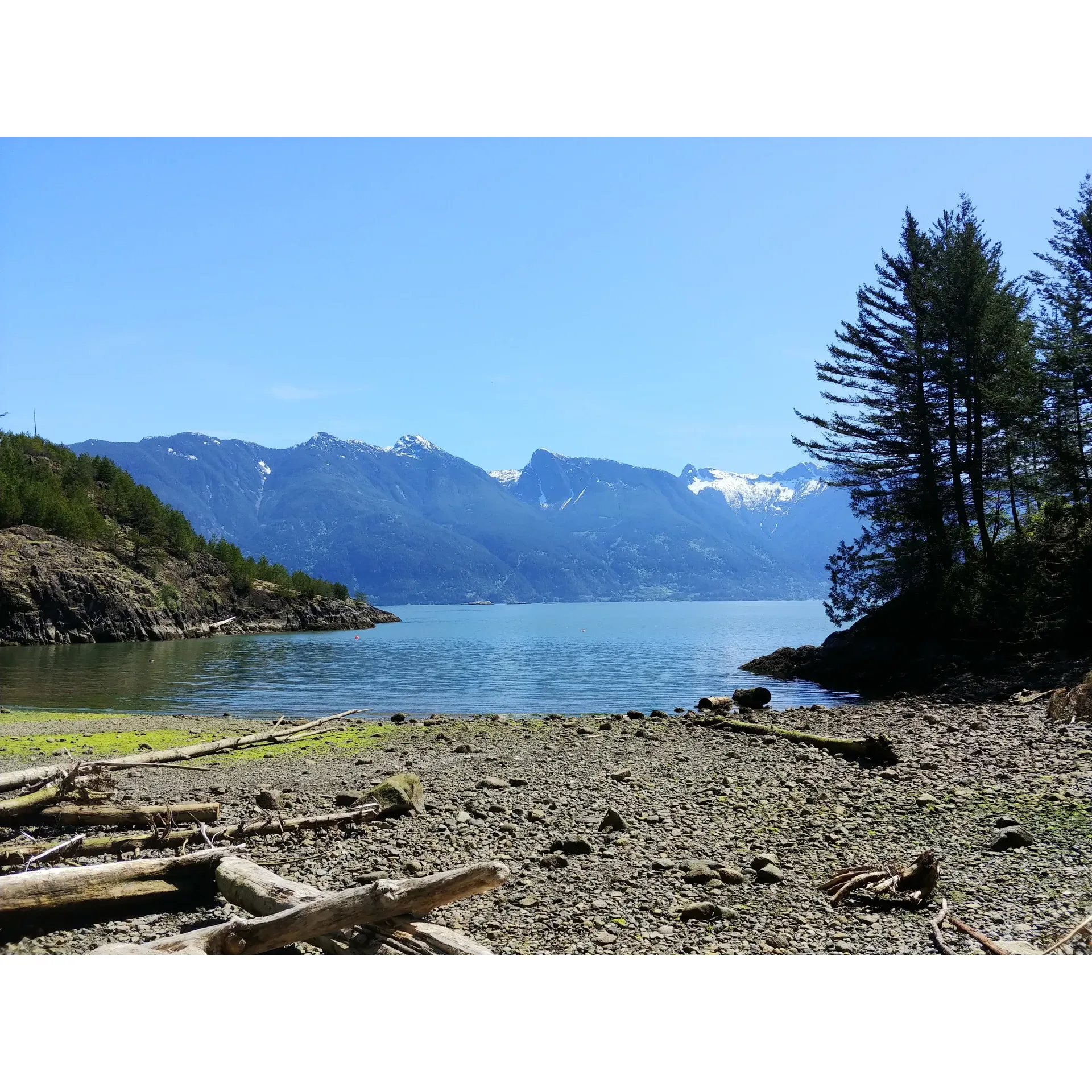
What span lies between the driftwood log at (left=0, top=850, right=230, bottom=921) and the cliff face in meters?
98.2

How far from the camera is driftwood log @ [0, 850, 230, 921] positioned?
21.2 feet

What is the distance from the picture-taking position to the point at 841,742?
1692 centimetres

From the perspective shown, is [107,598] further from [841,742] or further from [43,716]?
[841,742]

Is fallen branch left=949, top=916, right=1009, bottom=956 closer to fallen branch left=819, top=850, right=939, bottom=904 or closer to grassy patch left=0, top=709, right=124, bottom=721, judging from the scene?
fallen branch left=819, top=850, right=939, bottom=904

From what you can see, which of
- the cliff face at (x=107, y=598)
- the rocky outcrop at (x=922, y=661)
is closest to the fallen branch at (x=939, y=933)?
the rocky outcrop at (x=922, y=661)

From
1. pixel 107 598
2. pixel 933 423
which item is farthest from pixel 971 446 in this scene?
pixel 107 598

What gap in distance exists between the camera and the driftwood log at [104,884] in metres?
6.46

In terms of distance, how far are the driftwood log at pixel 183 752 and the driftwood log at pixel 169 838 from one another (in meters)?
2.59

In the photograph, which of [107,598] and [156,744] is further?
[107,598]

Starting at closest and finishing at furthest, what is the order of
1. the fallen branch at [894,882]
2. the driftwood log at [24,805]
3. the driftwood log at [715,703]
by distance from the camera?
1. the fallen branch at [894,882]
2. the driftwood log at [24,805]
3. the driftwood log at [715,703]

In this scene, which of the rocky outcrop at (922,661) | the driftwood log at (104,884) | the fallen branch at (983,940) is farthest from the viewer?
the rocky outcrop at (922,661)

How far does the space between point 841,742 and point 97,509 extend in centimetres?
13216

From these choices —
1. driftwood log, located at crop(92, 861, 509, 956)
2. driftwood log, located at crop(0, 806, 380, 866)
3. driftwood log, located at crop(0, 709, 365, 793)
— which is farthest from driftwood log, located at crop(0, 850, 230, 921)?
driftwood log, located at crop(0, 709, 365, 793)

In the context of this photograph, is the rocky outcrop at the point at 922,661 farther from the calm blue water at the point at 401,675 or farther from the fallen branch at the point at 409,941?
the fallen branch at the point at 409,941
